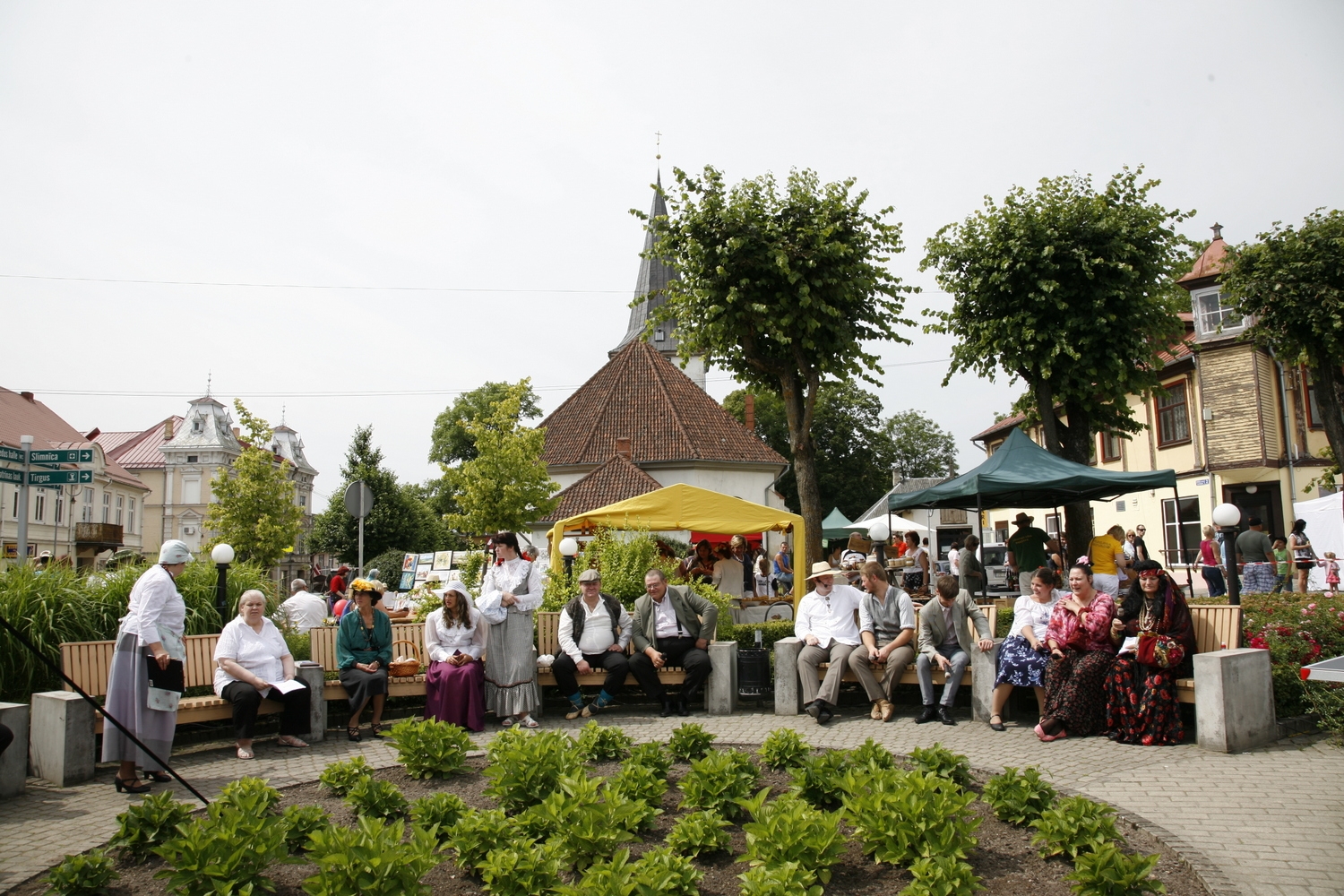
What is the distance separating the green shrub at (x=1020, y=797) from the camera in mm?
5297

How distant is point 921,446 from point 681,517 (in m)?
71.9

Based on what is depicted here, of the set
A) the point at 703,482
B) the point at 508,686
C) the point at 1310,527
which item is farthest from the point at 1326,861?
the point at 703,482

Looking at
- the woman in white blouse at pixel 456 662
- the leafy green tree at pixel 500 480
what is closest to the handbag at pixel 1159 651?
the woman in white blouse at pixel 456 662

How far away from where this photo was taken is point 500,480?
2780 centimetres

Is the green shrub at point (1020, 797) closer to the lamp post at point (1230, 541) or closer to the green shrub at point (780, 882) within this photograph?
the green shrub at point (780, 882)

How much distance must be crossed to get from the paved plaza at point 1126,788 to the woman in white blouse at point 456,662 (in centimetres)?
33

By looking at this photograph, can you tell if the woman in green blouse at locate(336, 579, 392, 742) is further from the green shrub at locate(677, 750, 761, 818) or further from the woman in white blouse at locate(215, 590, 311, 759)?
the green shrub at locate(677, 750, 761, 818)

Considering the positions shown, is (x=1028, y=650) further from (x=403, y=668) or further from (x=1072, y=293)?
(x=1072, y=293)

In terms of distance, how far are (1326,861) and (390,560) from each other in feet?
113

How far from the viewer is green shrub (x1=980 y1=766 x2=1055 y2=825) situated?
17.4ft

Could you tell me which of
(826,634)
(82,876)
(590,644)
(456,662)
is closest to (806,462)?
(826,634)

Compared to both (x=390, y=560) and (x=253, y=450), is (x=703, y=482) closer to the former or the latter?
(x=390, y=560)

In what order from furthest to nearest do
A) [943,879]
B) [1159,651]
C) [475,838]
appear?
[1159,651] → [475,838] → [943,879]

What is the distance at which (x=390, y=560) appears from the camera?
36.4 m
